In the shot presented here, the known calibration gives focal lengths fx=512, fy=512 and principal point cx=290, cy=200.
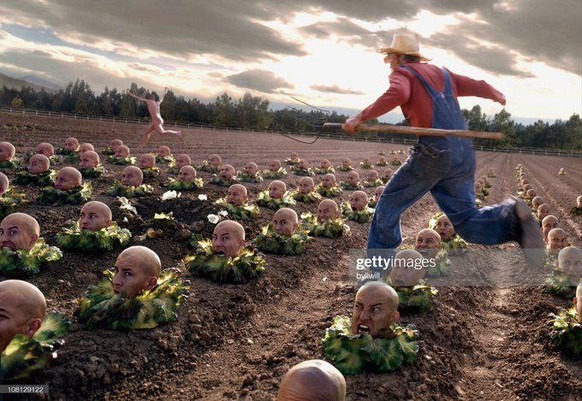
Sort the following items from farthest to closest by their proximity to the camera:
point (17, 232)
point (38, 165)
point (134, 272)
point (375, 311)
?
point (38, 165), point (17, 232), point (134, 272), point (375, 311)

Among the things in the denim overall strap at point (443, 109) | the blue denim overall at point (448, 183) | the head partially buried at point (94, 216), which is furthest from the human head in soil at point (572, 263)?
the head partially buried at point (94, 216)

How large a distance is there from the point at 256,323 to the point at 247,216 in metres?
5.11

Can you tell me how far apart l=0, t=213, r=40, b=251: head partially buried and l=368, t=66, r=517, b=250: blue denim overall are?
15.9ft

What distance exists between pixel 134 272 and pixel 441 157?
382 centimetres

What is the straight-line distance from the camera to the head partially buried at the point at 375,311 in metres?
5.34

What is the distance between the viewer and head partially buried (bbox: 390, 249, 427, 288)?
6.89m

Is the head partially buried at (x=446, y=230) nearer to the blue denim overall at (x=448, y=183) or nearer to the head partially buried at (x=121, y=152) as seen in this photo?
the blue denim overall at (x=448, y=183)

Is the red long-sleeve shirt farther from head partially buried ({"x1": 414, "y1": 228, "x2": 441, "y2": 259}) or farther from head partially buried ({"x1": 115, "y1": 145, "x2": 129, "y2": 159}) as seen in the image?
head partially buried ({"x1": 115, "y1": 145, "x2": 129, "y2": 159})

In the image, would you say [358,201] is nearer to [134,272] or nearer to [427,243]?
[427,243]

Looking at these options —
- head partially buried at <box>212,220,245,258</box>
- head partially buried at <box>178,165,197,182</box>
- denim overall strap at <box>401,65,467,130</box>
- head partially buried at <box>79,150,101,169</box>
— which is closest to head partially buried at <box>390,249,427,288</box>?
denim overall strap at <box>401,65,467,130</box>

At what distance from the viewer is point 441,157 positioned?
6152mm

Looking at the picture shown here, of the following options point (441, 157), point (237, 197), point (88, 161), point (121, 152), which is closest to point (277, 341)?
point (441, 157)

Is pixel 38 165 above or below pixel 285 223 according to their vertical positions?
above

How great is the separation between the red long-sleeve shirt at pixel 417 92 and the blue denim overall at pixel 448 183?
0.25 feet
